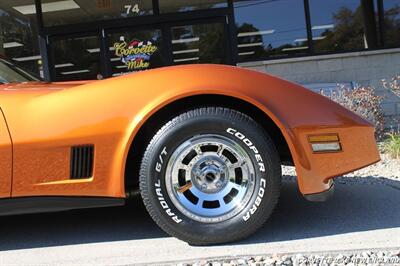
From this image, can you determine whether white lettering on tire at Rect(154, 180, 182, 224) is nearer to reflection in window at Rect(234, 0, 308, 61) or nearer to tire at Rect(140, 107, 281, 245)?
tire at Rect(140, 107, 281, 245)

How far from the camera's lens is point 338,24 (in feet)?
33.4

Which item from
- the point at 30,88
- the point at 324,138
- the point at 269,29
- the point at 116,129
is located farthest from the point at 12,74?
the point at 269,29

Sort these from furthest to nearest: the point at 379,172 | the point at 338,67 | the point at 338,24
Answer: the point at 338,24 → the point at 338,67 → the point at 379,172

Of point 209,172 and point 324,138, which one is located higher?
point 324,138

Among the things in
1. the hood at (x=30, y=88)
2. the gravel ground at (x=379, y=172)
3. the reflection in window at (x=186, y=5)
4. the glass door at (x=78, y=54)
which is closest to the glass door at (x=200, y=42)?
the reflection in window at (x=186, y=5)

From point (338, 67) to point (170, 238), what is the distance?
23.9ft

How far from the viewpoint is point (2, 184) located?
3.33 meters

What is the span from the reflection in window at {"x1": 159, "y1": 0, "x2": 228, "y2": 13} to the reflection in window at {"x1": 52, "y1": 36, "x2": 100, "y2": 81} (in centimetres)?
145

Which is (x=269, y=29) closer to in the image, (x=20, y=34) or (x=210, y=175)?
(x=20, y=34)

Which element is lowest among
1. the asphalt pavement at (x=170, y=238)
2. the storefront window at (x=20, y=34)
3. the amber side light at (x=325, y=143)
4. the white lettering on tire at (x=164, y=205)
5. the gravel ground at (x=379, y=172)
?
the gravel ground at (x=379, y=172)

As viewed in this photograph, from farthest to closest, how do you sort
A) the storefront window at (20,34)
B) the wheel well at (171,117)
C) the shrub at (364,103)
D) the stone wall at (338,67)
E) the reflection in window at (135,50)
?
the storefront window at (20,34), the reflection in window at (135,50), the stone wall at (338,67), the shrub at (364,103), the wheel well at (171,117)

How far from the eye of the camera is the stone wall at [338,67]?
10008mm

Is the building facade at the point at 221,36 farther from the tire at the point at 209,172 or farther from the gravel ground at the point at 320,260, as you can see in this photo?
the gravel ground at the point at 320,260

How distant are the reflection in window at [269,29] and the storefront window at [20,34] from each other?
3969 mm
